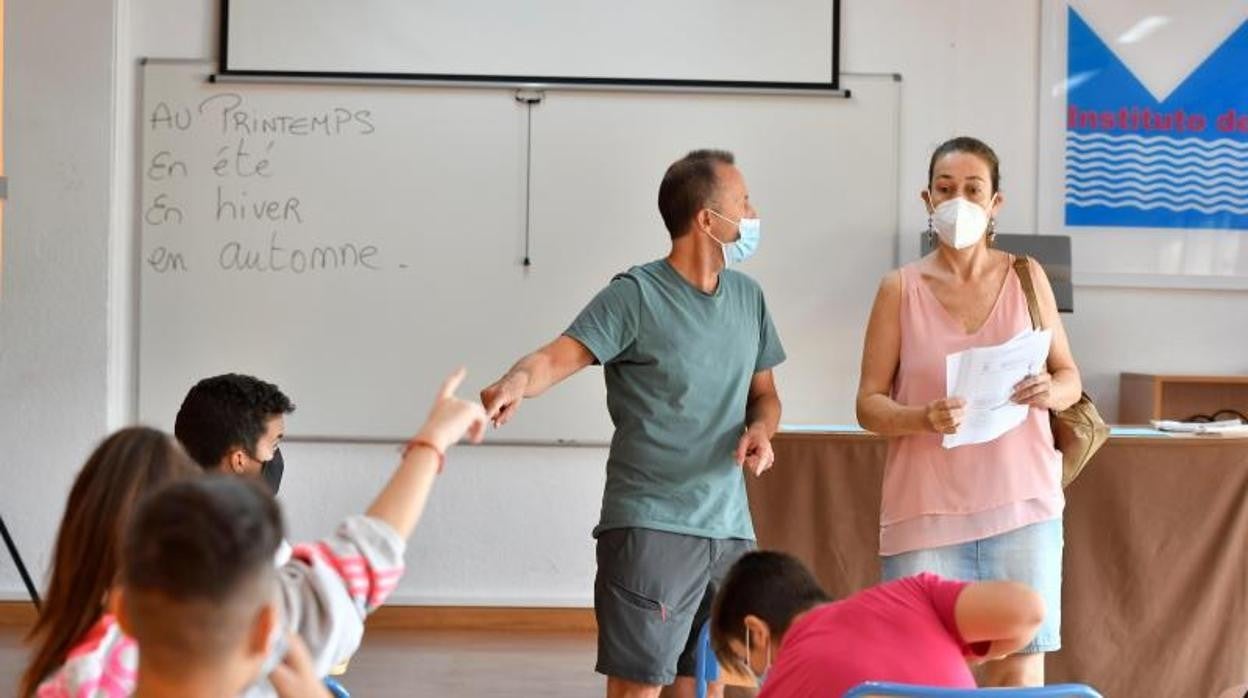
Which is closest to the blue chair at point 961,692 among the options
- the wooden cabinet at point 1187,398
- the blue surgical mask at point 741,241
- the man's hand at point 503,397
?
the man's hand at point 503,397

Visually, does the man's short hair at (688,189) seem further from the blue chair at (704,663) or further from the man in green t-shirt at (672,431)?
the blue chair at (704,663)

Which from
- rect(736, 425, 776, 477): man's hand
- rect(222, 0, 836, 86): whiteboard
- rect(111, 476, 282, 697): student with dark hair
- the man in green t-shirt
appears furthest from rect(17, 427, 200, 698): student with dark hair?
rect(222, 0, 836, 86): whiteboard

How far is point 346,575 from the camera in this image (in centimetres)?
147

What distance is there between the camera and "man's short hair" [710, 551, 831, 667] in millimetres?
2217

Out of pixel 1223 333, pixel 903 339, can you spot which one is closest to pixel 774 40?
pixel 1223 333

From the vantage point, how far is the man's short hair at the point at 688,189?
3.08m

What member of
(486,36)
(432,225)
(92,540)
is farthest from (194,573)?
(486,36)

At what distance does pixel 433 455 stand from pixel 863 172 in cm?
443

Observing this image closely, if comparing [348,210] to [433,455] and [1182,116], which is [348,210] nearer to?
[1182,116]

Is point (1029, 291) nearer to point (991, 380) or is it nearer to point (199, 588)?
point (991, 380)

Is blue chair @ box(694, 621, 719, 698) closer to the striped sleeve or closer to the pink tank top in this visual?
the pink tank top

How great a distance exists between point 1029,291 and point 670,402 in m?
0.71

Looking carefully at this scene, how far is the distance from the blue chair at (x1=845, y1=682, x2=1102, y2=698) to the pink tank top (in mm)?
1006

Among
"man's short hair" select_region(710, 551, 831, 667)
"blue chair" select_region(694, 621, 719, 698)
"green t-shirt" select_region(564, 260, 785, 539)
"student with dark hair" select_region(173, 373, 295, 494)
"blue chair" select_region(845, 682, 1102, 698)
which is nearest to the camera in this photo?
"blue chair" select_region(845, 682, 1102, 698)
